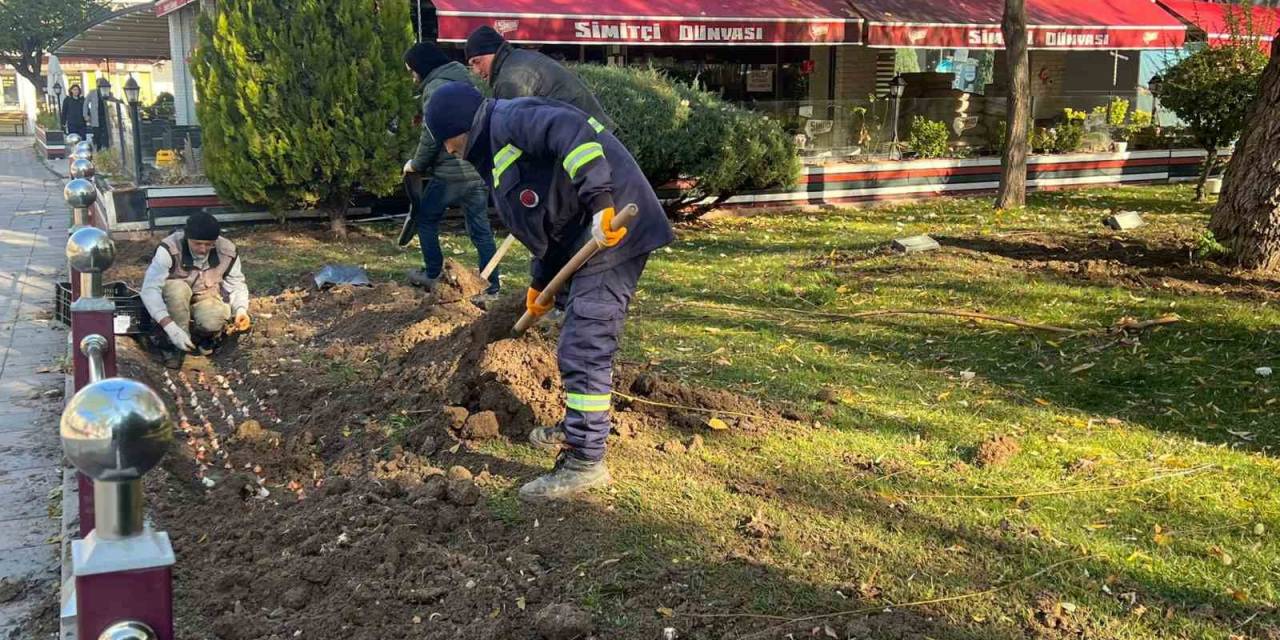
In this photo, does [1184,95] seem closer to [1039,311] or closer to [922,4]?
[922,4]

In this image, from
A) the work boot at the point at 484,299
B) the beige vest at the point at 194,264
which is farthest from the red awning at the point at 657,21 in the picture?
the beige vest at the point at 194,264

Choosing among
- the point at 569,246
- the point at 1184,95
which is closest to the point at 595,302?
the point at 569,246

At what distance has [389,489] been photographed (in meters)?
4.04

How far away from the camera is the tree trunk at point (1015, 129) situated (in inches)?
510

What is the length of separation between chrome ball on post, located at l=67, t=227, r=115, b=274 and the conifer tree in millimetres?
6758

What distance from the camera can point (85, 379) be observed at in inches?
163

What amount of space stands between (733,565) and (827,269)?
5.75 meters

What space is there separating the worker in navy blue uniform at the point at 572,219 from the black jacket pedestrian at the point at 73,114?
2122 centimetres

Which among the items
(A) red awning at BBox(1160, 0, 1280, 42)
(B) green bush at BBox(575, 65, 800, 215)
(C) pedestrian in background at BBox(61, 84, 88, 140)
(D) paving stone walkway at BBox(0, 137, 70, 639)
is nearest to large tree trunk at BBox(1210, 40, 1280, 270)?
(B) green bush at BBox(575, 65, 800, 215)

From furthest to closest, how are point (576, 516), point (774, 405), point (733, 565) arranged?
point (774, 405)
point (576, 516)
point (733, 565)

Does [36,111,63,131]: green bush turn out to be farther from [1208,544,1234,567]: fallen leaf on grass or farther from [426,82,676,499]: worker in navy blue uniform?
[1208,544,1234,567]: fallen leaf on grass

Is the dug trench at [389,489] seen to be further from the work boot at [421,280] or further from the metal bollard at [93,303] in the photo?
the work boot at [421,280]

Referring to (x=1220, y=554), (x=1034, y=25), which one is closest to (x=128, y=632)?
(x=1220, y=554)

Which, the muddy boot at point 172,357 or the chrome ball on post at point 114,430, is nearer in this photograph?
the chrome ball on post at point 114,430
